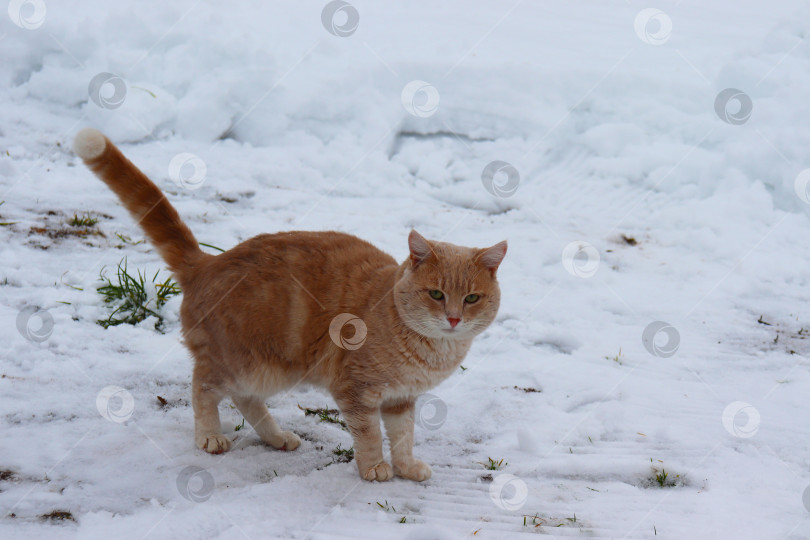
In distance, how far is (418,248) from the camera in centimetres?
281

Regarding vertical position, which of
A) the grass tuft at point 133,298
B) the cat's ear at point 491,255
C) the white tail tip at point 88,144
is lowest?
the grass tuft at point 133,298

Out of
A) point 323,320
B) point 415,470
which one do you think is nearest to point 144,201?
point 323,320

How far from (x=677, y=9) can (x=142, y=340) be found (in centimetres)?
740

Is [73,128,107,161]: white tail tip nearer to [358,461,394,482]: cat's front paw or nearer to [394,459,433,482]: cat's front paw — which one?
[358,461,394,482]: cat's front paw

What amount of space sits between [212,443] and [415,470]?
88cm

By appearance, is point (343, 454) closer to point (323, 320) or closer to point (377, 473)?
point (377, 473)

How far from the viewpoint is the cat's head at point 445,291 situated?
274 centimetres

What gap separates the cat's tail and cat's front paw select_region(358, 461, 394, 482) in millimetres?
1198

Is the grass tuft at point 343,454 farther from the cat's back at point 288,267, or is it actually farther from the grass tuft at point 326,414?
the cat's back at point 288,267

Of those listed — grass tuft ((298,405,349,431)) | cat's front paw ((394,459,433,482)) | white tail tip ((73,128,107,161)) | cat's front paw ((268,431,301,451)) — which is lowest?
grass tuft ((298,405,349,431))

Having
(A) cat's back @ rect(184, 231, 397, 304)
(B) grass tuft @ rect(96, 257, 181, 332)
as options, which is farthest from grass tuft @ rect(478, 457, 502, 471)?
(B) grass tuft @ rect(96, 257, 181, 332)

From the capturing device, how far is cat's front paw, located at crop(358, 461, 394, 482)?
2873 mm

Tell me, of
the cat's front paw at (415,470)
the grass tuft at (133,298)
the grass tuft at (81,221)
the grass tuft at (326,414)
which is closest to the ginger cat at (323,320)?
the cat's front paw at (415,470)

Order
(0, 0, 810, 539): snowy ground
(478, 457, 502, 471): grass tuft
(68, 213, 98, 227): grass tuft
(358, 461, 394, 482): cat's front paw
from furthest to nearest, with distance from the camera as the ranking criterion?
(68, 213, 98, 227): grass tuft
(478, 457, 502, 471): grass tuft
(358, 461, 394, 482): cat's front paw
(0, 0, 810, 539): snowy ground
